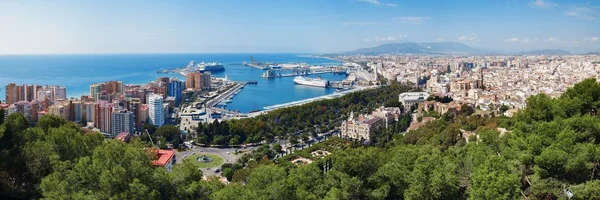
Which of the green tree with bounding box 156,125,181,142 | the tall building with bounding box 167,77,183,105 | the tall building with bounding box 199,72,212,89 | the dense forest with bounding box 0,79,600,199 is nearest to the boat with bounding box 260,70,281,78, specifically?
the tall building with bounding box 199,72,212,89

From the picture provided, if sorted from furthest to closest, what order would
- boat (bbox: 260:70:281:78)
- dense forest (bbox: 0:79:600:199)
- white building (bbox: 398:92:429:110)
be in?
boat (bbox: 260:70:281:78) → white building (bbox: 398:92:429:110) → dense forest (bbox: 0:79:600:199)

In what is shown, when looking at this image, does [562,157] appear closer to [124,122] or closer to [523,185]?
[523,185]

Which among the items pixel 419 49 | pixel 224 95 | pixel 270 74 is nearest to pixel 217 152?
pixel 224 95

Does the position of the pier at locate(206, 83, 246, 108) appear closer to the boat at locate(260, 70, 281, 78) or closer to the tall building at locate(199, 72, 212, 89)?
the tall building at locate(199, 72, 212, 89)

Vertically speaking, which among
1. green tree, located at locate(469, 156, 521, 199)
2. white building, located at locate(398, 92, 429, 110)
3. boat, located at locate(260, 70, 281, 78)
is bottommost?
white building, located at locate(398, 92, 429, 110)

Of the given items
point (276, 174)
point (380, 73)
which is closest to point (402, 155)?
point (276, 174)

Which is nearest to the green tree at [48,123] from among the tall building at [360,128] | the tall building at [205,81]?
the tall building at [360,128]
